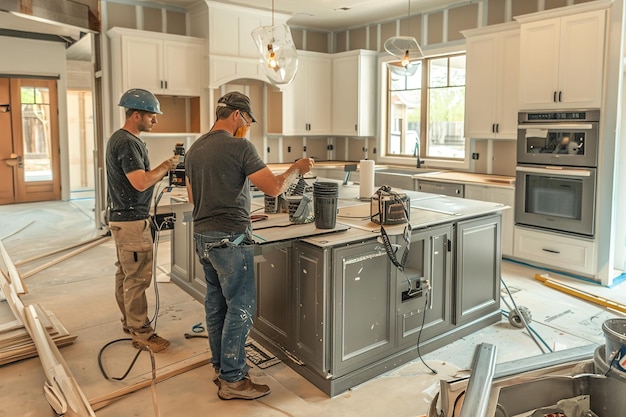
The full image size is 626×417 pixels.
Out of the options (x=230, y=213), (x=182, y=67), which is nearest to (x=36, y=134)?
(x=182, y=67)

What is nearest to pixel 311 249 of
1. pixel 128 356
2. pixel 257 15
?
pixel 128 356

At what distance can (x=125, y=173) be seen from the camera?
3.23 m

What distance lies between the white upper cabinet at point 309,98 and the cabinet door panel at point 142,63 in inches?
76.6

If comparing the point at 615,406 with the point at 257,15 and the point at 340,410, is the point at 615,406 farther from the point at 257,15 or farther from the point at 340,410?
the point at 257,15

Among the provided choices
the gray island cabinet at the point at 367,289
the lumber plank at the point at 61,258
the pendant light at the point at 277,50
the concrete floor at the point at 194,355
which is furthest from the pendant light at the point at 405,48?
the lumber plank at the point at 61,258

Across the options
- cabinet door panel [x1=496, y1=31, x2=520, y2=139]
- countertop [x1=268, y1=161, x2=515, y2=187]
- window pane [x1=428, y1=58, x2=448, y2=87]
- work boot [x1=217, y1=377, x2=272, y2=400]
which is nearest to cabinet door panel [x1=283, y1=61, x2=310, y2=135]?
countertop [x1=268, y1=161, x2=515, y2=187]

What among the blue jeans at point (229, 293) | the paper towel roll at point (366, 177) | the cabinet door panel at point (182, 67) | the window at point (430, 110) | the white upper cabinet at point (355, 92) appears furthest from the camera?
the white upper cabinet at point (355, 92)

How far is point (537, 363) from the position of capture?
4.48 feet

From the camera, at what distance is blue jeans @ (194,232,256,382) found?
2.70m

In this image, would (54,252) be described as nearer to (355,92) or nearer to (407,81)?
(355,92)

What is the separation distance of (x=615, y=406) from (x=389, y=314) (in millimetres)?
1983

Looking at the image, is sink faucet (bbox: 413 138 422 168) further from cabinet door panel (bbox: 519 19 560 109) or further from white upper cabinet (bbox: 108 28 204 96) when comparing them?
white upper cabinet (bbox: 108 28 204 96)

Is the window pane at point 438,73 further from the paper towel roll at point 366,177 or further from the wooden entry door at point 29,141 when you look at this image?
the wooden entry door at point 29,141

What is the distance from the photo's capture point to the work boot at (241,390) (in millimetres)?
2826
